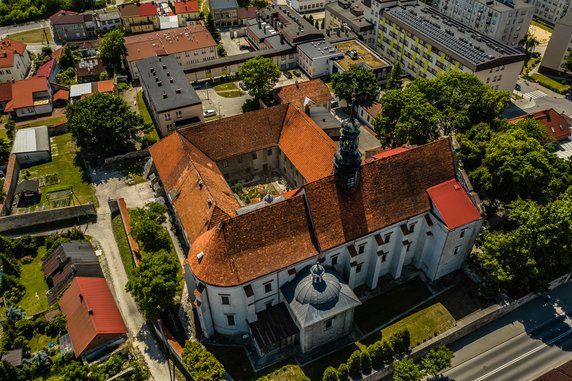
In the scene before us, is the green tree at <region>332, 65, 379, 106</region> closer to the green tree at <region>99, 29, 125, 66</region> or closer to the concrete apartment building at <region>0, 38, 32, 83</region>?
the green tree at <region>99, 29, 125, 66</region>

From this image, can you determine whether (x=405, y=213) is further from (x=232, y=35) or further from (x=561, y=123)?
(x=232, y=35)

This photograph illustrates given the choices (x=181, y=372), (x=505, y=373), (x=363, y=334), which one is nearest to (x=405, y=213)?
(x=363, y=334)

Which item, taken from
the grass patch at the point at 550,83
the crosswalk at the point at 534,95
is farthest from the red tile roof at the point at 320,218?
the grass patch at the point at 550,83

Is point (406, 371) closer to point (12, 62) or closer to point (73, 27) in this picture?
point (12, 62)

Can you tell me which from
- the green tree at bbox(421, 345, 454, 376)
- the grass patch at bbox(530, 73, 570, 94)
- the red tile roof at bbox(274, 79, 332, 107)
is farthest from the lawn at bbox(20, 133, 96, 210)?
the grass patch at bbox(530, 73, 570, 94)

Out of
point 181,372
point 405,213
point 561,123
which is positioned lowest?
point 181,372

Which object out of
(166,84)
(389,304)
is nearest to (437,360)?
(389,304)

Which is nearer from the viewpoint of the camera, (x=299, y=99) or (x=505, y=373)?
(x=505, y=373)
